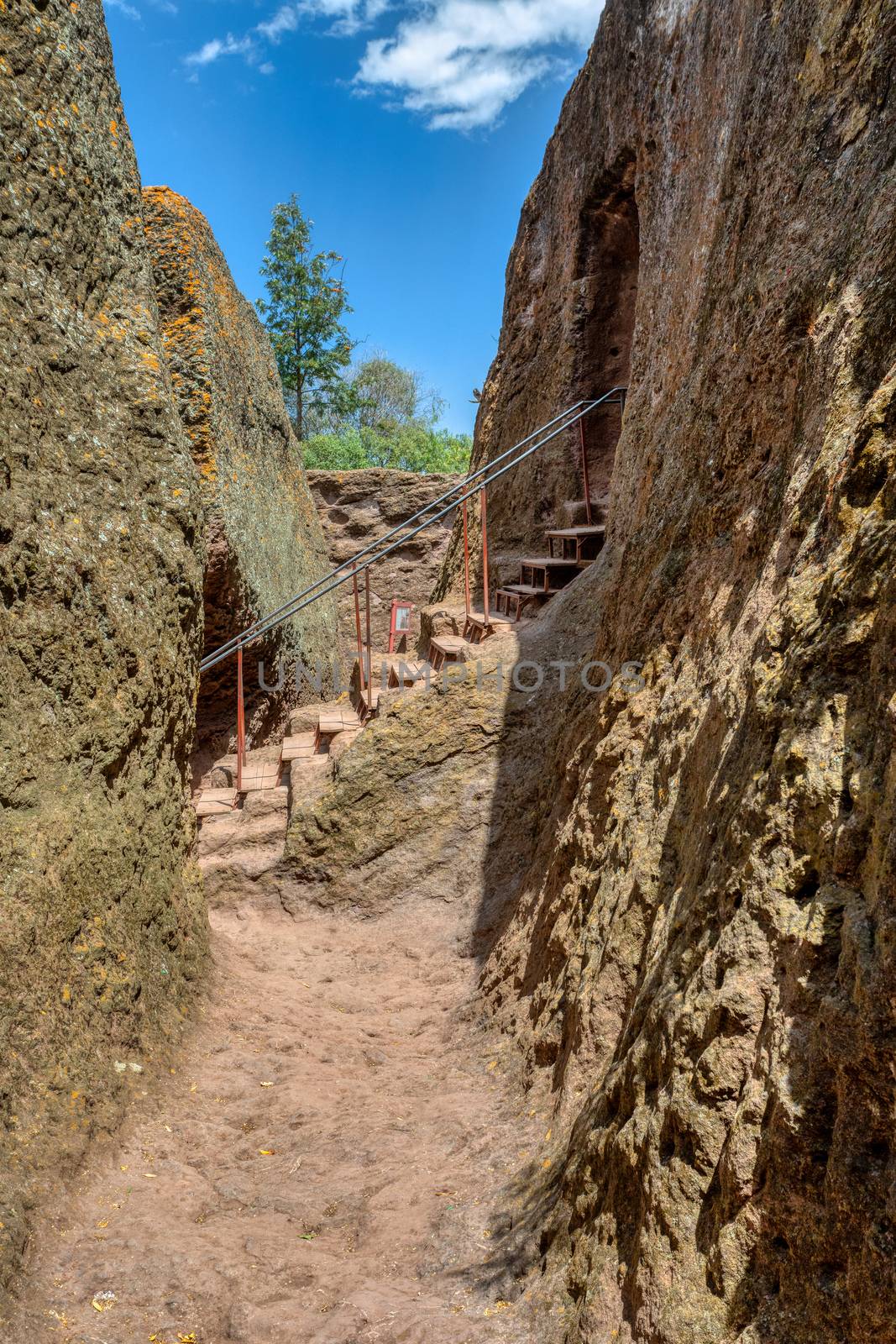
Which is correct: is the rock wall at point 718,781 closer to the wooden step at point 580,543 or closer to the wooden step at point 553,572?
the wooden step at point 553,572

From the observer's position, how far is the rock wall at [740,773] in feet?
5.65

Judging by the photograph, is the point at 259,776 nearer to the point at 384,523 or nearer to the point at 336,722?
the point at 336,722

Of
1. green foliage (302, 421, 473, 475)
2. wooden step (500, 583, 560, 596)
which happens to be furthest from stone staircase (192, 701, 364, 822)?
green foliage (302, 421, 473, 475)

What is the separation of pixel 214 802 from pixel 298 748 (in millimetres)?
756

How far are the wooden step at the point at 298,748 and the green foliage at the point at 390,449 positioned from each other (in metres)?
17.2


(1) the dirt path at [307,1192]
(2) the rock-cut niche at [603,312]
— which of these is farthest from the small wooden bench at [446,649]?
(1) the dirt path at [307,1192]

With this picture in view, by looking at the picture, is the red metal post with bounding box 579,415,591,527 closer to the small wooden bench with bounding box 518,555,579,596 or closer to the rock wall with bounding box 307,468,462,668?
the small wooden bench with bounding box 518,555,579,596

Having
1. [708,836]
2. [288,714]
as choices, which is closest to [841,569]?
[708,836]

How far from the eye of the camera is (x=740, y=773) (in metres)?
2.51

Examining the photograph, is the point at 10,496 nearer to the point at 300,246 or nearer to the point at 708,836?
the point at 708,836

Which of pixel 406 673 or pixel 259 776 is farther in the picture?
pixel 259 776

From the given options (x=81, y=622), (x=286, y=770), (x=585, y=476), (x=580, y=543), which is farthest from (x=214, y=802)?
(x=585, y=476)

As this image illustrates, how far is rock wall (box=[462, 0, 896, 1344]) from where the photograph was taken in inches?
67.8

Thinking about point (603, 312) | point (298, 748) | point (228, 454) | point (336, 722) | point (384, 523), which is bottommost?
point (298, 748)
